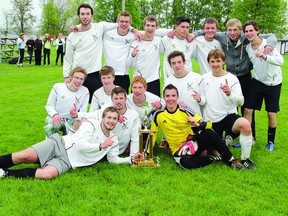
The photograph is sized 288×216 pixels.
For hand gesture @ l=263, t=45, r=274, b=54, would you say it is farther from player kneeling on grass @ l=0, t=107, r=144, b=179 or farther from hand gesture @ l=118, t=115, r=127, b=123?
player kneeling on grass @ l=0, t=107, r=144, b=179

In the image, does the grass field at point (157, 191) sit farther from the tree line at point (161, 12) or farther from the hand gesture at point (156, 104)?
the tree line at point (161, 12)

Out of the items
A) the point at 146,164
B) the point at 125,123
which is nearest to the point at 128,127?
the point at 125,123

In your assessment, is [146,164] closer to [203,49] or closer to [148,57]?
[148,57]

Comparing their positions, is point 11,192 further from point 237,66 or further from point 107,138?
point 237,66

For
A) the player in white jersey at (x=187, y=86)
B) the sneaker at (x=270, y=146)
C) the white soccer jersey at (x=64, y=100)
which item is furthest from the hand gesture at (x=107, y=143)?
the sneaker at (x=270, y=146)

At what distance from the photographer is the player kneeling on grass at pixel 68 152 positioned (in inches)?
194

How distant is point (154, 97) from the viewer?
241 inches

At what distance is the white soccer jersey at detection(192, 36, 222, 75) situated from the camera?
6.84 m

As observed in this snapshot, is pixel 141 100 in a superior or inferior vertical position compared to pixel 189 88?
inferior

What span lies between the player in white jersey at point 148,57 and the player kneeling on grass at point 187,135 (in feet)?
4.05

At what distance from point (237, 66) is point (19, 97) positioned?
7864 mm

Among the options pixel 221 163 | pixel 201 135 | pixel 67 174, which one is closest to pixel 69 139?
pixel 67 174

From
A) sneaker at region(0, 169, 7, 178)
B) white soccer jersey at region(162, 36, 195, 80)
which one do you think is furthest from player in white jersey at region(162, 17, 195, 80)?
sneaker at region(0, 169, 7, 178)

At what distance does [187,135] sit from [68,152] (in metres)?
1.87
